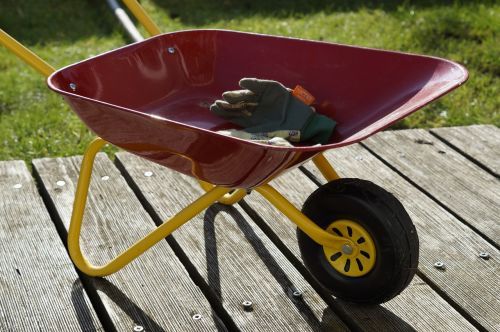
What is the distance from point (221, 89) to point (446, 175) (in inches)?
35.9

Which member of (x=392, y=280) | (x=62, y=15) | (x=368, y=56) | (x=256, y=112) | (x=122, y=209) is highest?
(x=368, y=56)

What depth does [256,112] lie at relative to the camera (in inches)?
83.9

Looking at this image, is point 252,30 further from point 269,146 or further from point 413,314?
point 269,146

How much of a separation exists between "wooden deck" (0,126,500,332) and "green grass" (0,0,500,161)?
488mm

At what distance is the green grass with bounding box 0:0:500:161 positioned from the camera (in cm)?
338

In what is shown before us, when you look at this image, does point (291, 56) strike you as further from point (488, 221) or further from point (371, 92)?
point (488, 221)

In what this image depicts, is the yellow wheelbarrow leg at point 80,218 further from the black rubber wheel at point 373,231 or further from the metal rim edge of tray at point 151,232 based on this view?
the black rubber wheel at point 373,231

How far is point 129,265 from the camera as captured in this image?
2211 mm

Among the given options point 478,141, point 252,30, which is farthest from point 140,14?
point 252,30

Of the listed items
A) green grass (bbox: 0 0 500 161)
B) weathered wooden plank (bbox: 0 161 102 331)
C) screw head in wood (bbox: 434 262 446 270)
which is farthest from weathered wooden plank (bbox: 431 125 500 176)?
weathered wooden plank (bbox: 0 161 102 331)

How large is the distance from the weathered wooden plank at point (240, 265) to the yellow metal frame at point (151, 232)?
0.72 ft

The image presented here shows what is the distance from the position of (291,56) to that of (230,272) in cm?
63

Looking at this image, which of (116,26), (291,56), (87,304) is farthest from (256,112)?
(116,26)

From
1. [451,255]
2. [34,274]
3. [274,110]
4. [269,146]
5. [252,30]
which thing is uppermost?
[269,146]
